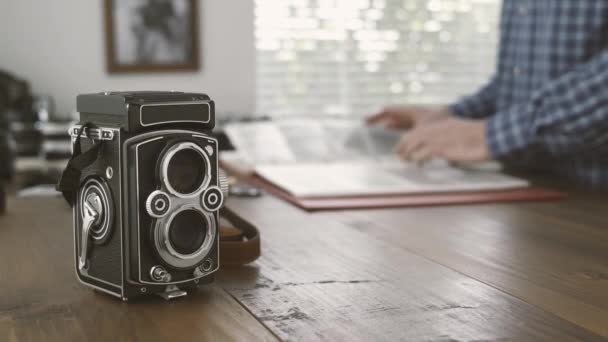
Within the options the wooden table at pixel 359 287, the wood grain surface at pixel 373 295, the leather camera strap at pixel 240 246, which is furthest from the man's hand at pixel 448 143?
the leather camera strap at pixel 240 246

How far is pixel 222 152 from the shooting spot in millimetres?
1657

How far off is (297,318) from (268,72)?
266 cm

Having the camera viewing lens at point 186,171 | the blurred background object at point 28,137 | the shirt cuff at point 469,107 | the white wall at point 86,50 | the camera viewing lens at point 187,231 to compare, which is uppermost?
the white wall at point 86,50

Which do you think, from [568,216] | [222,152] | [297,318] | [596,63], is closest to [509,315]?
[297,318]

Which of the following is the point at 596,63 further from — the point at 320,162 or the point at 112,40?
the point at 112,40

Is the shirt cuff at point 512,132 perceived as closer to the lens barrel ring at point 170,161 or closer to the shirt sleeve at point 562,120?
the shirt sleeve at point 562,120

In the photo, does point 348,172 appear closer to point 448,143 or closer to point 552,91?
point 448,143

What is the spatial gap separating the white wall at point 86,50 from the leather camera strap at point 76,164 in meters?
2.30

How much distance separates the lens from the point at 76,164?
621 millimetres

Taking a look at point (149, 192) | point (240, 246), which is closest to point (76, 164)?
point (149, 192)

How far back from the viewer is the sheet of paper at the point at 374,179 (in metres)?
1.23

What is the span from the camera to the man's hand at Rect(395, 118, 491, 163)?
4.91 feet

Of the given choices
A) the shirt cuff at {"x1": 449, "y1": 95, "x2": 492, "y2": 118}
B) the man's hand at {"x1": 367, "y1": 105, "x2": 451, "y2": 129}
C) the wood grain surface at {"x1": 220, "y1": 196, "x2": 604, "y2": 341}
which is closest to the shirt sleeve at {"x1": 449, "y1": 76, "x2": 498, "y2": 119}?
the shirt cuff at {"x1": 449, "y1": 95, "x2": 492, "y2": 118}

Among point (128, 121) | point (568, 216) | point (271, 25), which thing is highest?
point (271, 25)
